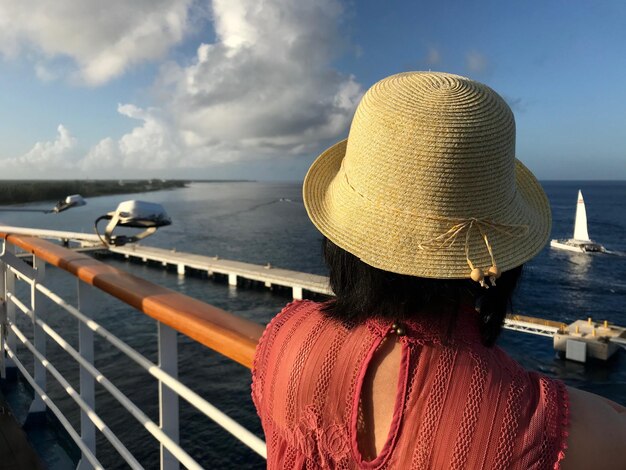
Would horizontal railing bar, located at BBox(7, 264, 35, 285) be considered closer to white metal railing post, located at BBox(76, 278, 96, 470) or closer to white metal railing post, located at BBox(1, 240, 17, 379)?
white metal railing post, located at BBox(1, 240, 17, 379)

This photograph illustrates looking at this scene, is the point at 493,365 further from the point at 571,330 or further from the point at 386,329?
the point at 571,330

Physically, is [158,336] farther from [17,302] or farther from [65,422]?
[17,302]

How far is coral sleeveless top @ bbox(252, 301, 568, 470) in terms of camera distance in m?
0.55

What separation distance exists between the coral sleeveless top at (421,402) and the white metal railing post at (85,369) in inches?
40.6

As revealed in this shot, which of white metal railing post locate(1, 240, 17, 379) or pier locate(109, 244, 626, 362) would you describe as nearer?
white metal railing post locate(1, 240, 17, 379)

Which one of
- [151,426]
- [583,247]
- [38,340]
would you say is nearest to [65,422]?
[38,340]

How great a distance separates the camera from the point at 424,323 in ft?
2.09

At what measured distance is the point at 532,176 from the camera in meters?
0.84

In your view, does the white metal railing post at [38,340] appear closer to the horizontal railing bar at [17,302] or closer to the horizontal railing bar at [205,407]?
the horizontal railing bar at [17,302]

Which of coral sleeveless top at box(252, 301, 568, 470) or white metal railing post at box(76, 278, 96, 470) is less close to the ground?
coral sleeveless top at box(252, 301, 568, 470)

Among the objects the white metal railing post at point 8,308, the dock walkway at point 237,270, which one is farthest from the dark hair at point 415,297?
the dock walkway at point 237,270

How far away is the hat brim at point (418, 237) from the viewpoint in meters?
0.64

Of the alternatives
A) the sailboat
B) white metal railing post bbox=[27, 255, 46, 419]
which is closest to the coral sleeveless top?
white metal railing post bbox=[27, 255, 46, 419]

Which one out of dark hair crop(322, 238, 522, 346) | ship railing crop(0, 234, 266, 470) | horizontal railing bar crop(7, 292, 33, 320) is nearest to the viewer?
dark hair crop(322, 238, 522, 346)
